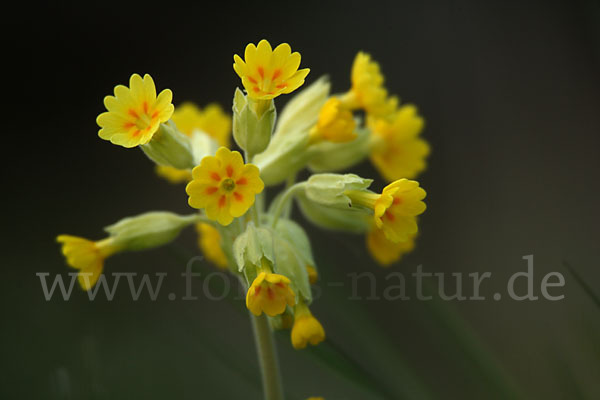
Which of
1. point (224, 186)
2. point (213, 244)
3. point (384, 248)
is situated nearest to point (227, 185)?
point (224, 186)

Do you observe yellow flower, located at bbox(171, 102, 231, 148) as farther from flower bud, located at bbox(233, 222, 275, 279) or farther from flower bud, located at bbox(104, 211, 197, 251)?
flower bud, located at bbox(233, 222, 275, 279)

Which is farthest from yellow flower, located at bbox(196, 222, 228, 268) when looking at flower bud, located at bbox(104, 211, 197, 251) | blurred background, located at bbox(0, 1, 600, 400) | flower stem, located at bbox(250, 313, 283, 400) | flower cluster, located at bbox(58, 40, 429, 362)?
blurred background, located at bbox(0, 1, 600, 400)

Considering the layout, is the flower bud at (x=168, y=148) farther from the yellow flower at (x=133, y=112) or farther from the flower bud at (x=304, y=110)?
the flower bud at (x=304, y=110)

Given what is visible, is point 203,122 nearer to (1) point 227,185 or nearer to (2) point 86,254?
(2) point 86,254

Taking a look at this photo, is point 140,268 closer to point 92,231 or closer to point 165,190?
point 92,231

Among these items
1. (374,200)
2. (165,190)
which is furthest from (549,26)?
(374,200)

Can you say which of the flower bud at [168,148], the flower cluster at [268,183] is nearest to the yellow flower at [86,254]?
the flower cluster at [268,183]
